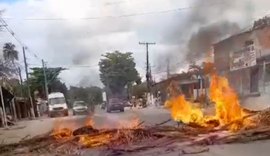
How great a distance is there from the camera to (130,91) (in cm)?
8194

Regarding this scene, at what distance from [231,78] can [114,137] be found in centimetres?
2393

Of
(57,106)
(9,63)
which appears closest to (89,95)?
(57,106)

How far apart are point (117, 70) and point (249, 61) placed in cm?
3854

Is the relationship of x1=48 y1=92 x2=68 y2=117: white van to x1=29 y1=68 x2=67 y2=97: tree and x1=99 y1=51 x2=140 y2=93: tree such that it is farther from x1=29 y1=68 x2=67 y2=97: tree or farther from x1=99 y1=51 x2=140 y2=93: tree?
x1=29 y1=68 x2=67 y2=97: tree

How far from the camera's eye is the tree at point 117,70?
66.7 meters

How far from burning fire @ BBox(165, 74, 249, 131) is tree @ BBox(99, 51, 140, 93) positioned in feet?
149

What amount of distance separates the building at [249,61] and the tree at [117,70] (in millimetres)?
27136

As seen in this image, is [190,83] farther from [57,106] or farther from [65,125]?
[65,125]

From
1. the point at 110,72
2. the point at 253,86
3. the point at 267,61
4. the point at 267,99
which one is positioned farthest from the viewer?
the point at 110,72

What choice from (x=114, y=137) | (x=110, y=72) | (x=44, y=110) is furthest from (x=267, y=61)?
(x=44, y=110)

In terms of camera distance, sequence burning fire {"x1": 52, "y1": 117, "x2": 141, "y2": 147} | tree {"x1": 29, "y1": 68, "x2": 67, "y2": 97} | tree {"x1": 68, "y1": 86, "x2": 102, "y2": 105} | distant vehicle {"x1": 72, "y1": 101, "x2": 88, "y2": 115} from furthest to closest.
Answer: tree {"x1": 29, "y1": 68, "x2": 67, "y2": 97}
tree {"x1": 68, "y1": 86, "x2": 102, "y2": 105}
distant vehicle {"x1": 72, "y1": 101, "x2": 88, "y2": 115}
burning fire {"x1": 52, "y1": 117, "x2": 141, "y2": 147}

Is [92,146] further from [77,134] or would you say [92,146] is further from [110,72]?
[110,72]

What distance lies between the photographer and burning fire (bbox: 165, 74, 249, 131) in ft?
60.2

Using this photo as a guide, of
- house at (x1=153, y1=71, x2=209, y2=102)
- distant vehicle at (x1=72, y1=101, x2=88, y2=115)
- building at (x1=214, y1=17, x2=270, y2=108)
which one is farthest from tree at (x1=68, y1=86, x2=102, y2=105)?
building at (x1=214, y1=17, x2=270, y2=108)
